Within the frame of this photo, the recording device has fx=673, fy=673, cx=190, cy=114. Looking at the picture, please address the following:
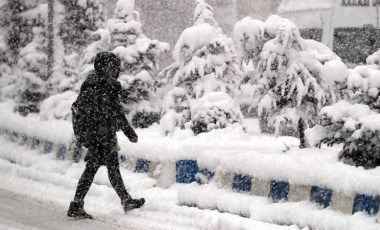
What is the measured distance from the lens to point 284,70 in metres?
9.27

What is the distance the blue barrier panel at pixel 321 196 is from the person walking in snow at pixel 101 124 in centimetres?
215

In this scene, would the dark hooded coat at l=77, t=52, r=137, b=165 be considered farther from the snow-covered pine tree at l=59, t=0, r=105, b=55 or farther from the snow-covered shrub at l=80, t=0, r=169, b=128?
the snow-covered pine tree at l=59, t=0, r=105, b=55

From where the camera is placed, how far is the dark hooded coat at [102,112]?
779 cm

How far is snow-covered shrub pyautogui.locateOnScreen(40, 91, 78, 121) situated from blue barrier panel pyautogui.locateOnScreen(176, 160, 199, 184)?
5.81 metres

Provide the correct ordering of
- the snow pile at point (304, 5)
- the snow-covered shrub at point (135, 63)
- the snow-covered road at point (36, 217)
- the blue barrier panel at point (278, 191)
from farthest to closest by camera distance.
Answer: the snow pile at point (304, 5)
the snow-covered shrub at point (135, 63)
the snow-covered road at point (36, 217)
the blue barrier panel at point (278, 191)

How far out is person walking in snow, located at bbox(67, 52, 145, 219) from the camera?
7.78 m

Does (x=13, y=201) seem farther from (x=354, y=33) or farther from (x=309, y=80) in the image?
(x=354, y=33)

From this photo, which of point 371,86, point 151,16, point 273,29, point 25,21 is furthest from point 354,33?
point 371,86

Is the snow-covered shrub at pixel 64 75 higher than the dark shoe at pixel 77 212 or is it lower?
higher

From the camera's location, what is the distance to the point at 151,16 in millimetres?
31672

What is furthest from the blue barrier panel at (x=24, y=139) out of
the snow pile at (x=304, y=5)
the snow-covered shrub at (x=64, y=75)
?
the snow pile at (x=304, y=5)

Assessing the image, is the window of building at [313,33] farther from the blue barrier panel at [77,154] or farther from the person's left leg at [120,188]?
the person's left leg at [120,188]

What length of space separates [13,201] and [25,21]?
37.3ft

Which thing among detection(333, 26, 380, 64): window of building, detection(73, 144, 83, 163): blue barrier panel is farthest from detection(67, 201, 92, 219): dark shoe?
detection(333, 26, 380, 64): window of building
